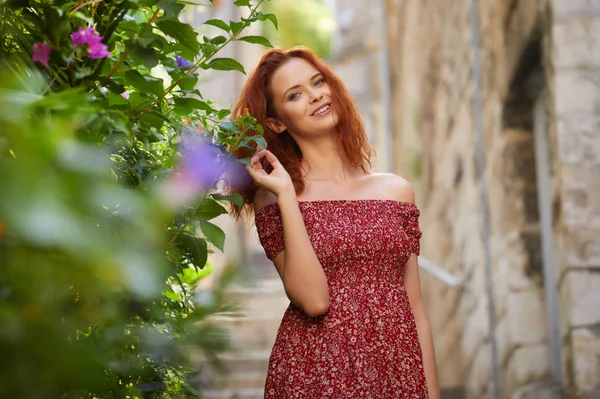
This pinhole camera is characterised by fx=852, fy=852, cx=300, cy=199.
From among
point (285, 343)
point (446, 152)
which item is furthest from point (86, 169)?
point (446, 152)

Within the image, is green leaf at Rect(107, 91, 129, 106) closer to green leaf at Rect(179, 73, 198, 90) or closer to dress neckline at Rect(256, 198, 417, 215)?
green leaf at Rect(179, 73, 198, 90)

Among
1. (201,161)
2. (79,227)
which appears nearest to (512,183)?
(201,161)

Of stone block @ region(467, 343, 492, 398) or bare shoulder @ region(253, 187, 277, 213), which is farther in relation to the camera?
stone block @ region(467, 343, 492, 398)

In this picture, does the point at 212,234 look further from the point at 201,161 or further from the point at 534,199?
the point at 534,199

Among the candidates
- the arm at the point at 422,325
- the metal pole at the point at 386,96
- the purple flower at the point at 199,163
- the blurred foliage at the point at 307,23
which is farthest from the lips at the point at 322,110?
the blurred foliage at the point at 307,23

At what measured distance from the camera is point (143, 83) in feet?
3.27

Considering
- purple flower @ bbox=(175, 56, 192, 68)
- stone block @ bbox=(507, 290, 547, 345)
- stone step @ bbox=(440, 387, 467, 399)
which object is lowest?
stone step @ bbox=(440, 387, 467, 399)

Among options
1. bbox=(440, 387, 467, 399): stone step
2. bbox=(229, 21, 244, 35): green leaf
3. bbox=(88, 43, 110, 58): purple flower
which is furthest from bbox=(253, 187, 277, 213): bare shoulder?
bbox=(440, 387, 467, 399): stone step

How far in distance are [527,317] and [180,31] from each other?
9.97 feet

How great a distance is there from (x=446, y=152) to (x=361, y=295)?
3.75 m

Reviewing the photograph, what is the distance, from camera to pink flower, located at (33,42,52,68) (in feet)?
2.65

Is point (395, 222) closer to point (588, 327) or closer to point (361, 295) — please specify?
point (361, 295)

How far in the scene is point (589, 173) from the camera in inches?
105

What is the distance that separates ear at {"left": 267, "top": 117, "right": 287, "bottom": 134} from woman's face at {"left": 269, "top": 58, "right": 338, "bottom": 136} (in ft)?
0.04
